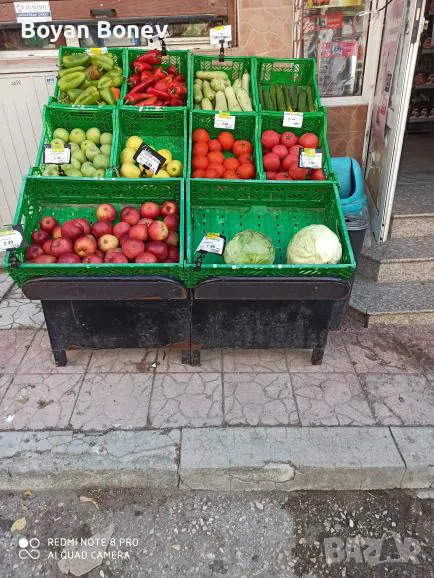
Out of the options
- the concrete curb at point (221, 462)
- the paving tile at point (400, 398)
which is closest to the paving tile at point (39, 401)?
the concrete curb at point (221, 462)

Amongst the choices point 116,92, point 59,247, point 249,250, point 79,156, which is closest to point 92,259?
point 59,247

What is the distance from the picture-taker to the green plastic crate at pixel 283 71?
13.3 feet

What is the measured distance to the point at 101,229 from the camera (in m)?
3.06

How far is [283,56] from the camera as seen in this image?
4398 millimetres

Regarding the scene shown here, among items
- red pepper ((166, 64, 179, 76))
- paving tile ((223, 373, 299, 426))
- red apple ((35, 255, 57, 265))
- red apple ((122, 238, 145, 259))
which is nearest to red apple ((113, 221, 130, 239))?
red apple ((122, 238, 145, 259))

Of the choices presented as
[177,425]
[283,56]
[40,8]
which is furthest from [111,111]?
[177,425]

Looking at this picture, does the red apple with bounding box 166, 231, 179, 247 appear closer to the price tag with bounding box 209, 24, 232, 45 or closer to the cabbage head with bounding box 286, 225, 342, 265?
the cabbage head with bounding box 286, 225, 342, 265

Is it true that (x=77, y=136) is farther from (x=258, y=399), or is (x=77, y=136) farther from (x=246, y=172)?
(x=258, y=399)

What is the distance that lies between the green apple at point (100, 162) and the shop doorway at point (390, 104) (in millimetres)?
2658

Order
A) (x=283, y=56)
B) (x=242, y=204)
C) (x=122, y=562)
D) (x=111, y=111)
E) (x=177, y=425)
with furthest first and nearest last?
(x=283, y=56)
(x=111, y=111)
(x=242, y=204)
(x=177, y=425)
(x=122, y=562)

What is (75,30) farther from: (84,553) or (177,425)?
(84,553)

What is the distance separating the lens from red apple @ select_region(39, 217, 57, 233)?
307cm

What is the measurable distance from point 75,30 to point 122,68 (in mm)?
796

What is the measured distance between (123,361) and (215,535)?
1.55 m
